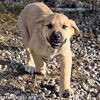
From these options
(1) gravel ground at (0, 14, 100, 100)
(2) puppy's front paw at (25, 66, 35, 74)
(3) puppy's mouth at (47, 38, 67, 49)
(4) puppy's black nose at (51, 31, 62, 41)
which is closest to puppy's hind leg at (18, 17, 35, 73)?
(2) puppy's front paw at (25, 66, 35, 74)

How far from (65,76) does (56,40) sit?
0.52 meters

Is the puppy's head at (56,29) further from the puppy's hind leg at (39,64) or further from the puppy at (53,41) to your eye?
the puppy's hind leg at (39,64)

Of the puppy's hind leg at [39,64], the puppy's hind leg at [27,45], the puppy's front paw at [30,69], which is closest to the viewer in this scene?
the puppy's hind leg at [39,64]

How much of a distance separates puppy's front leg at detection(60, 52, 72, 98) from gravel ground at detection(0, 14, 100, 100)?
17cm

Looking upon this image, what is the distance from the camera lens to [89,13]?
314 inches

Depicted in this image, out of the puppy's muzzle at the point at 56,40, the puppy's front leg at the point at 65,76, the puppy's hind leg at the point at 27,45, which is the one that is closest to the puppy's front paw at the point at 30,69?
the puppy's hind leg at the point at 27,45

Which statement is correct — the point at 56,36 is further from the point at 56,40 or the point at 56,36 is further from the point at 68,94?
the point at 68,94

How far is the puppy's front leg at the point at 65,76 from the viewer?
5.02 m

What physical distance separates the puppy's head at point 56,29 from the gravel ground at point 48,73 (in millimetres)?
672

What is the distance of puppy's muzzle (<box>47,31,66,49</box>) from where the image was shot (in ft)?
16.2

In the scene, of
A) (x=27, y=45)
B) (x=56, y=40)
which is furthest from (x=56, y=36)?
(x=27, y=45)

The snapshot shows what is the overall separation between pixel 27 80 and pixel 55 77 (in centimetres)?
42

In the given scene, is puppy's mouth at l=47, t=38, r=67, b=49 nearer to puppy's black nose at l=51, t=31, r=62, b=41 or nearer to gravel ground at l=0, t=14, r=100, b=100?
puppy's black nose at l=51, t=31, r=62, b=41

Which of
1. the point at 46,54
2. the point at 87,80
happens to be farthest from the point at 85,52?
the point at 46,54
